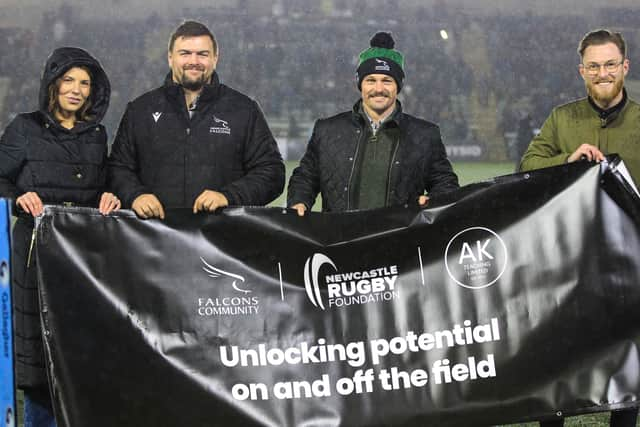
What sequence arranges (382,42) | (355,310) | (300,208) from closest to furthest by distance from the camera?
(355,310) → (300,208) → (382,42)

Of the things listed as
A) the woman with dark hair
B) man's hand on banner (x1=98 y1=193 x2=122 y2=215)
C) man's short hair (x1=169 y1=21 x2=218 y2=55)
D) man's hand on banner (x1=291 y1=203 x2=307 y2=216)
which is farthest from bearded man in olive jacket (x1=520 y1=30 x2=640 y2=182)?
the woman with dark hair

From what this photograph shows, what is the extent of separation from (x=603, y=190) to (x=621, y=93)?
397 millimetres

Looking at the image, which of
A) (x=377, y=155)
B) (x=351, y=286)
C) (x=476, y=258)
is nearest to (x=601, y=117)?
(x=476, y=258)

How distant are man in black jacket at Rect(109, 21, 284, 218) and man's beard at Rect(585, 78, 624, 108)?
1.15 meters

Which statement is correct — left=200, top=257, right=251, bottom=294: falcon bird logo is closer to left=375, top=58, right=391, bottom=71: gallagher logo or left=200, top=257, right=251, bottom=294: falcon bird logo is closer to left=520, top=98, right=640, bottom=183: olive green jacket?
left=375, top=58, right=391, bottom=71: gallagher logo

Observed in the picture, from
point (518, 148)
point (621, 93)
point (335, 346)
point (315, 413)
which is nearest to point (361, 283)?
point (335, 346)

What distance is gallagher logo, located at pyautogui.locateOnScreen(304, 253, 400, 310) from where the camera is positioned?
3.09m

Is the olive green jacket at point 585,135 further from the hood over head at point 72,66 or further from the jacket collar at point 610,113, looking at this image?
the hood over head at point 72,66

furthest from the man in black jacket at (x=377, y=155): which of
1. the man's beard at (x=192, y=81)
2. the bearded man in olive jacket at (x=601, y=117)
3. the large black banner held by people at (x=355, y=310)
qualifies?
the man's beard at (x=192, y=81)

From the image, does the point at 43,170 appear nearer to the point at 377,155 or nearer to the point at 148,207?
the point at 148,207

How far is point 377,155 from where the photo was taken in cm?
345

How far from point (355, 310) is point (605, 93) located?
1.16 m

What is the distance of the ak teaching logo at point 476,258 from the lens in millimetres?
3092

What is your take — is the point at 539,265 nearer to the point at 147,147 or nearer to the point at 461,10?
the point at 147,147
